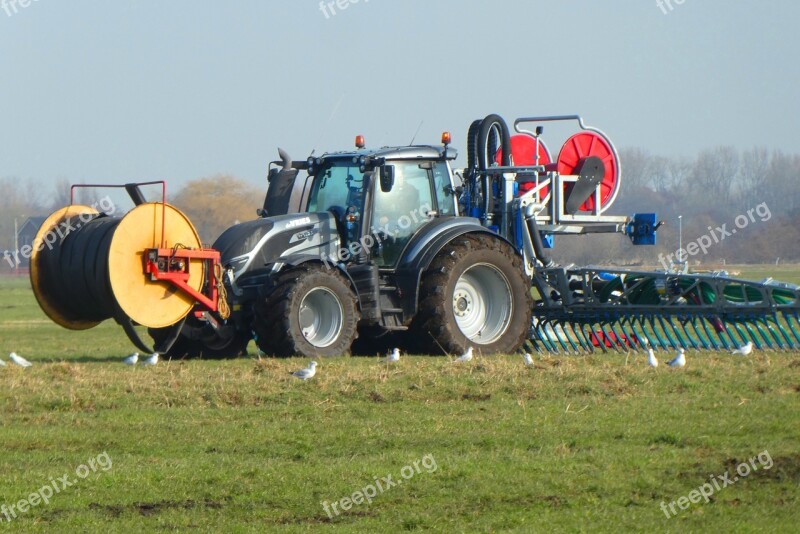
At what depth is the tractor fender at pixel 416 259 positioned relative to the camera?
13000 mm

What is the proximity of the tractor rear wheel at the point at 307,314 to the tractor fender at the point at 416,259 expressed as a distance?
27.6 inches

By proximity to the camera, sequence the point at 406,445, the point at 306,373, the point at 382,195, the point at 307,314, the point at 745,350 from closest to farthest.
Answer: the point at 406,445, the point at 306,373, the point at 745,350, the point at 307,314, the point at 382,195

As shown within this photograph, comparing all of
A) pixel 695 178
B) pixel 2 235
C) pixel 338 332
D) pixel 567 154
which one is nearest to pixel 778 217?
pixel 695 178

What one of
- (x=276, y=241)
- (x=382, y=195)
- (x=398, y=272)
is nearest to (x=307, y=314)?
(x=276, y=241)

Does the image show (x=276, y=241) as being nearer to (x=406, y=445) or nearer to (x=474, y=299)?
(x=474, y=299)

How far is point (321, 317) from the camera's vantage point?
1266 cm

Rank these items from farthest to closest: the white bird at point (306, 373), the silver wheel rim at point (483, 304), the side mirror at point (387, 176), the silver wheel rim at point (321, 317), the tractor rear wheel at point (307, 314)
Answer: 1. the silver wheel rim at point (483, 304)
2. the side mirror at point (387, 176)
3. the silver wheel rim at point (321, 317)
4. the tractor rear wheel at point (307, 314)
5. the white bird at point (306, 373)

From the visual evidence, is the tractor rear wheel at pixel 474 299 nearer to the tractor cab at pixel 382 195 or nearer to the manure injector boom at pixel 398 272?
the manure injector boom at pixel 398 272

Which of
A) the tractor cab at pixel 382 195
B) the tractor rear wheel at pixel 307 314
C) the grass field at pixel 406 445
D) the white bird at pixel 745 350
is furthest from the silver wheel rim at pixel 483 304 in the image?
the white bird at pixel 745 350

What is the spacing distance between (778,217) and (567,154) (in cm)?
4987

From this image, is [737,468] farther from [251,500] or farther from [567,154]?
[567,154]

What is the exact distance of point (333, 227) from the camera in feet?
43.4

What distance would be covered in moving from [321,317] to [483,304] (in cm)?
225

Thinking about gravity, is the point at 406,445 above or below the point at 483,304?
below
